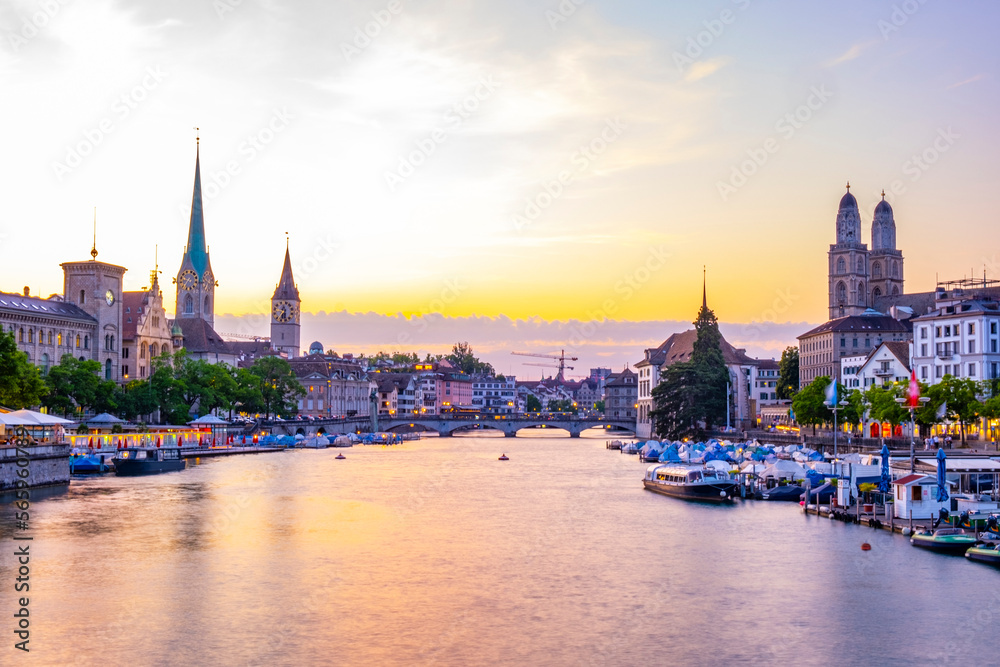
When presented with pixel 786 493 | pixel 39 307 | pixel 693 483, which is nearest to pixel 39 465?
pixel 693 483

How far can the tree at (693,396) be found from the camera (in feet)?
409

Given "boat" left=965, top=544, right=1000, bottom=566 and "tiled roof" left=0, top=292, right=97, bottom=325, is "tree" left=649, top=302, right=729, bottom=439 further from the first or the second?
"boat" left=965, top=544, right=1000, bottom=566

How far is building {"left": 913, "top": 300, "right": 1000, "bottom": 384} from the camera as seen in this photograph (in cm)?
9094

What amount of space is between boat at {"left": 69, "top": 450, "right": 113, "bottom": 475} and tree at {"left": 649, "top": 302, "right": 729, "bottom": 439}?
66599mm

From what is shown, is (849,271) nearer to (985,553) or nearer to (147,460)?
(147,460)

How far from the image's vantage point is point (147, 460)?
8281cm

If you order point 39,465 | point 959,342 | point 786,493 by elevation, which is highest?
point 959,342

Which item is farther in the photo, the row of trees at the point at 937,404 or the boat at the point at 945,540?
the row of trees at the point at 937,404

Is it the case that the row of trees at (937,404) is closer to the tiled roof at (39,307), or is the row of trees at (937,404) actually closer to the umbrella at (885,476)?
the umbrella at (885,476)

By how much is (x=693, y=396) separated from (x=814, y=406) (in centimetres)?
2422

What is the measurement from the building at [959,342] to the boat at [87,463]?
66660 mm

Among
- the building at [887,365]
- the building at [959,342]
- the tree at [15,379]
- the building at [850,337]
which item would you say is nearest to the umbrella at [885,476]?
the building at [959,342]

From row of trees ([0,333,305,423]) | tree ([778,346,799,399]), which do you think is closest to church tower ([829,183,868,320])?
tree ([778,346,799,399])

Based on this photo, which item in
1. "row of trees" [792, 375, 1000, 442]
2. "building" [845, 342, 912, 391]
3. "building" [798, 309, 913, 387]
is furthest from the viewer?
"building" [798, 309, 913, 387]
